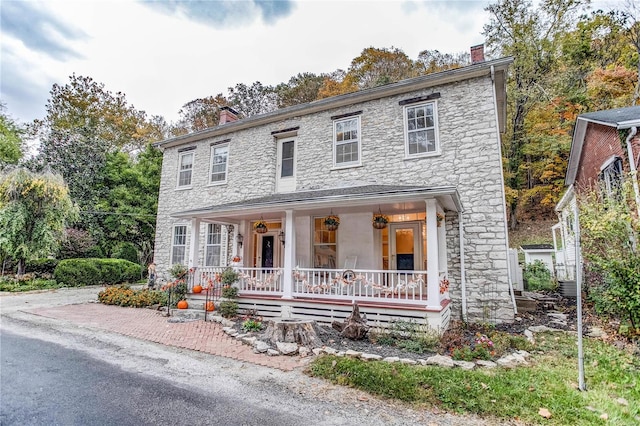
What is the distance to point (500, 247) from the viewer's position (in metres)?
7.29

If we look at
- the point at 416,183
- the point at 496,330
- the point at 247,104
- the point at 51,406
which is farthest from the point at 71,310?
the point at 247,104

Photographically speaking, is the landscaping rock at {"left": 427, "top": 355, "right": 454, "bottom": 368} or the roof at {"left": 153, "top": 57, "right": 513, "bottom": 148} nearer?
the landscaping rock at {"left": 427, "top": 355, "right": 454, "bottom": 368}

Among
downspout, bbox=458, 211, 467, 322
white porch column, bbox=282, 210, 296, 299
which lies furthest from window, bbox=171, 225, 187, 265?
downspout, bbox=458, 211, 467, 322

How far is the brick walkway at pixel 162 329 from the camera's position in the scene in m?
5.23

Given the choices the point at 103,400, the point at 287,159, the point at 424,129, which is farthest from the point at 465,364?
the point at 287,159

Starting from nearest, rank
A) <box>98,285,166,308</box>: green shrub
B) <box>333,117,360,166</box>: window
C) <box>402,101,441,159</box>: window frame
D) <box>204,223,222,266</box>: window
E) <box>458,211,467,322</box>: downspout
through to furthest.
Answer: <box>458,211,467,322</box>: downspout
<box>402,101,441,159</box>: window frame
<box>333,117,360,166</box>: window
<box>98,285,166,308</box>: green shrub
<box>204,223,222,266</box>: window

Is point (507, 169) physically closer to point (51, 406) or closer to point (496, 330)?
point (496, 330)

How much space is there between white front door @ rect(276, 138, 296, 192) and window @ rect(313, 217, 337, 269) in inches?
65.4

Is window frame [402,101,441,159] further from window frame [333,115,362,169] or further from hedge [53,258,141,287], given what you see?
hedge [53,258,141,287]

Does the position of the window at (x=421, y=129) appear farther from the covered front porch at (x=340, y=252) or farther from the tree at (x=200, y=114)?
the tree at (x=200, y=114)

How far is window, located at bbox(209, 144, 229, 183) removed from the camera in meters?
Answer: 11.8

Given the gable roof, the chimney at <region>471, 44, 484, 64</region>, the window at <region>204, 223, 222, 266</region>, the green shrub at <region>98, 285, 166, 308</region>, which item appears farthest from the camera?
the window at <region>204, 223, 222, 266</region>

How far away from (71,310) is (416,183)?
10.3 meters

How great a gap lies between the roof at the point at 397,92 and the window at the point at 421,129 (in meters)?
0.62
